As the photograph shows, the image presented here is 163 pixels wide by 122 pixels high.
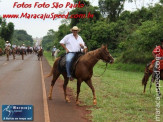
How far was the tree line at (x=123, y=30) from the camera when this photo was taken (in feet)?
68.5

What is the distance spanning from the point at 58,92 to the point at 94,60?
3.16 metres

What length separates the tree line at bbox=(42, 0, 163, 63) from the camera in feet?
68.5

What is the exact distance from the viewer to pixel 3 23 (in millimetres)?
62781

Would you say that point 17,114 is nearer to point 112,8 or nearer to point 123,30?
point 123,30

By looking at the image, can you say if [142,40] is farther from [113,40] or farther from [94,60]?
[113,40]

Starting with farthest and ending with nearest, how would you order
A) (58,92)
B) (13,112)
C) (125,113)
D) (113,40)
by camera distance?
(113,40)
(58,92)
(125,113)
(13,112)

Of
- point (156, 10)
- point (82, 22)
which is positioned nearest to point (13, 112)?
point (156, 10)

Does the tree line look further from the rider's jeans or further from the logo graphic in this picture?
the logo graphic

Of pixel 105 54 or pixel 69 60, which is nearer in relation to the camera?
pixel 105 54

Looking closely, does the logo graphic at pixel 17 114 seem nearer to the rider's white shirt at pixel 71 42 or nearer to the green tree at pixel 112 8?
the rider's white shirt at pixel 71 42

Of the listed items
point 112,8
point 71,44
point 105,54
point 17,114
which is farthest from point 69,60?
point 112,8

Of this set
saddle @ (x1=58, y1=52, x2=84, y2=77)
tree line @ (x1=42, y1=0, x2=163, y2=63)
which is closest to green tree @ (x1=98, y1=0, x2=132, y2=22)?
tree line @ (x1=42, y1=0, x2=163, y2=63)

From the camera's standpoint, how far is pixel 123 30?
35438mm

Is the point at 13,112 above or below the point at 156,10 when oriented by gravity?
below
